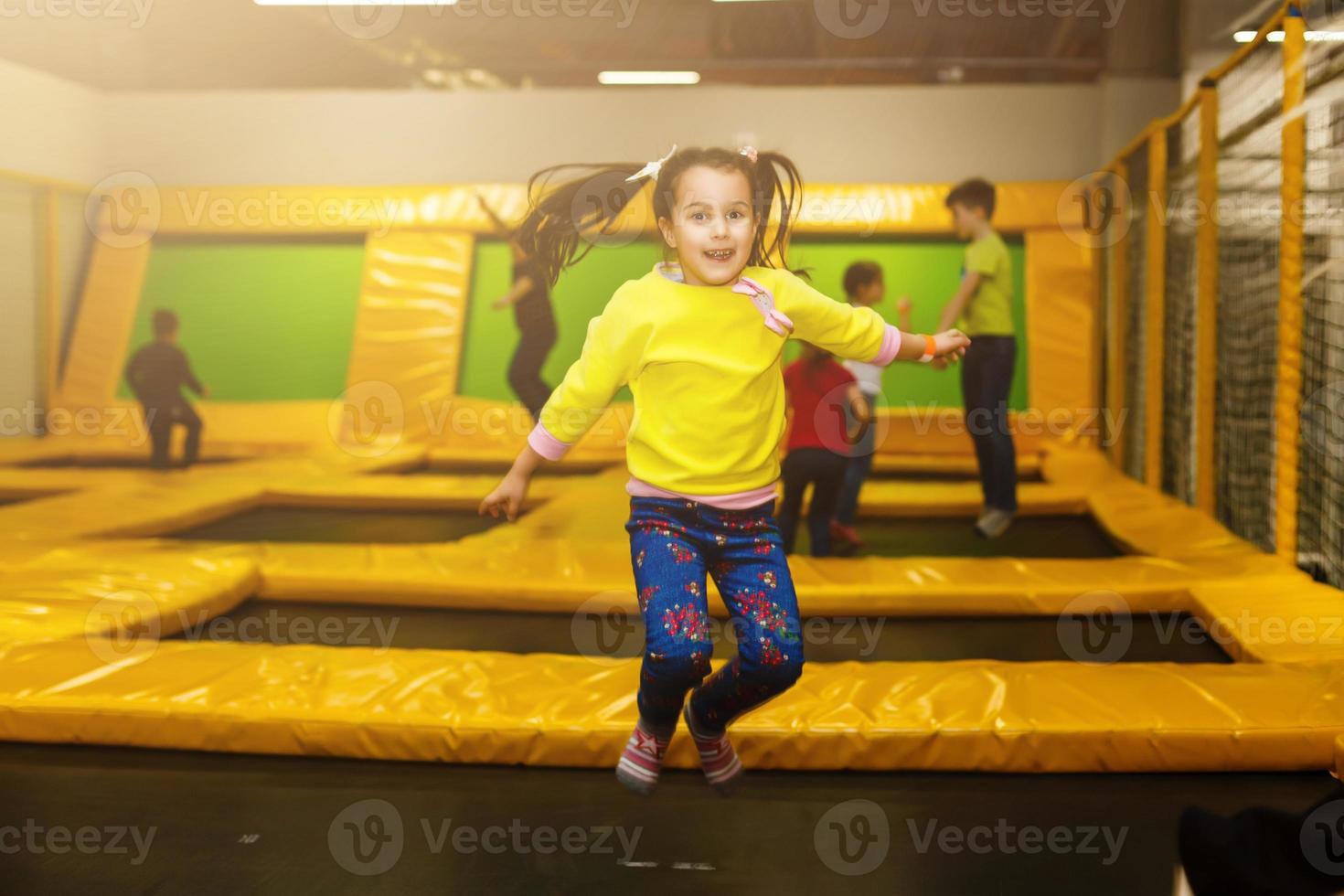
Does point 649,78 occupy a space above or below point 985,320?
above

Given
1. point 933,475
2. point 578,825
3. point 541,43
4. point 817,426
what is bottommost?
point 578,825

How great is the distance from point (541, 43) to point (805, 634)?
3674 millimetres

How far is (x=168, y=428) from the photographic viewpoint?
470 centimetres

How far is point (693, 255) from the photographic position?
1598 millimetres

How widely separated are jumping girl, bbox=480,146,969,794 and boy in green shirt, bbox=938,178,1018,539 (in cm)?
185

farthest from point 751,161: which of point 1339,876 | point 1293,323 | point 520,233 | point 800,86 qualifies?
point 800,86

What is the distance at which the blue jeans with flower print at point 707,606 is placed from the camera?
1.53 metres

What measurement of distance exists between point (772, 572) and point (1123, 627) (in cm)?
135

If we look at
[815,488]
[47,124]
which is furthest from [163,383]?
[815,488]

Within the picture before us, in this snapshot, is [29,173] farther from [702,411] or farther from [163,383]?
[702,411]

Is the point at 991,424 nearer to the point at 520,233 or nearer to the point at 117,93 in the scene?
the point at 520,233

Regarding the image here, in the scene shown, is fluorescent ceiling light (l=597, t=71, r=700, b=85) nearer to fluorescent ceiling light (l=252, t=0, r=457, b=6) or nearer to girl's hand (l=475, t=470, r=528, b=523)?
fluorescent ceiling light (l=252, t=0, r=457, b=6)

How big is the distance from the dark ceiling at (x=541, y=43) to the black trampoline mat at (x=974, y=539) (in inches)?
79.9

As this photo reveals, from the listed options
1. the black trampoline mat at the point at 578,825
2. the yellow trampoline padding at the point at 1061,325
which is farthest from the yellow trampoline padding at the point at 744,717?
the yellow trampoline padding at the point at 1061,325
